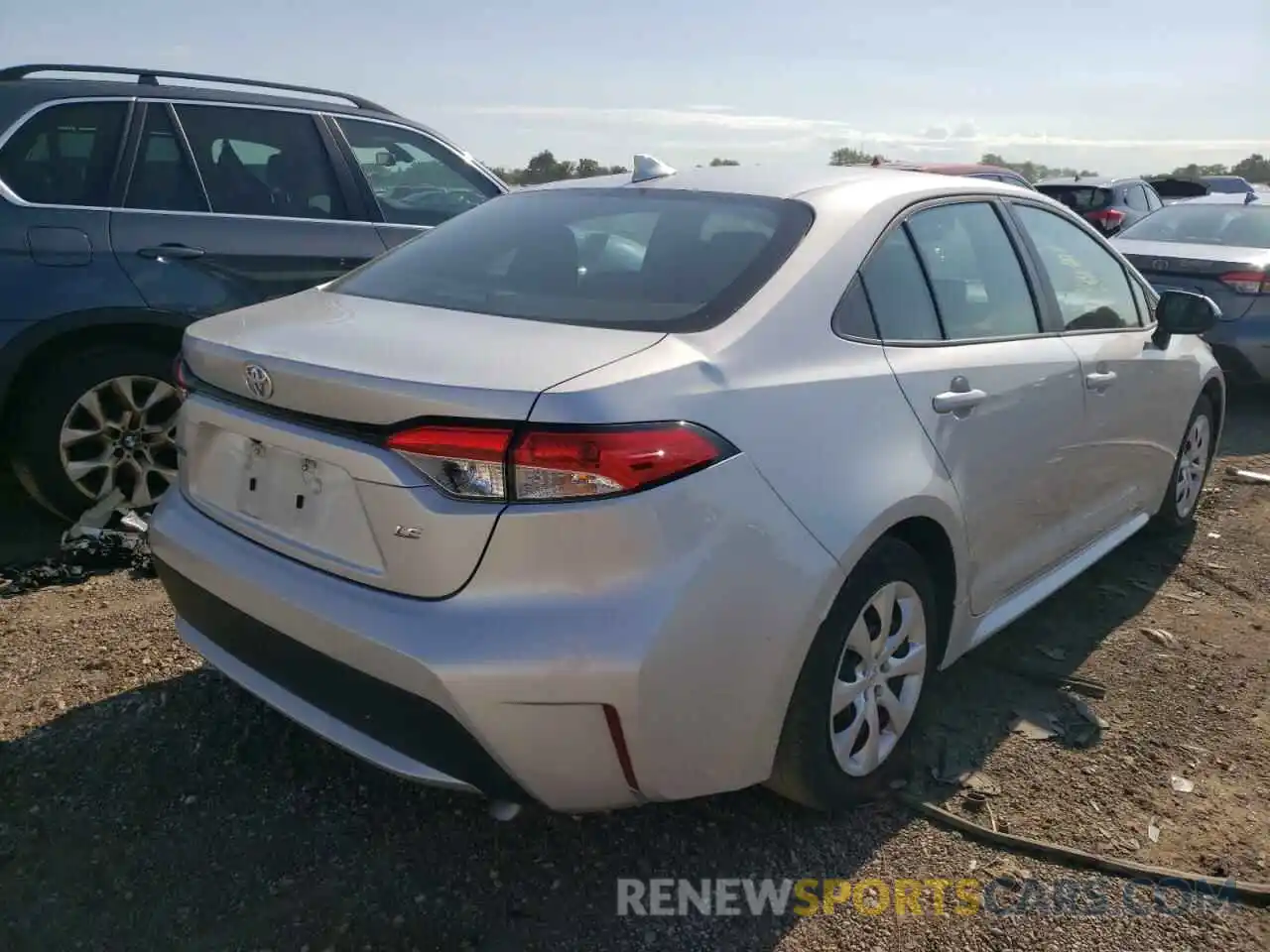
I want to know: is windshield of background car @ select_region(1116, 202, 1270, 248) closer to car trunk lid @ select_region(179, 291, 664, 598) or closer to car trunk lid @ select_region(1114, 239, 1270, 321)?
car trunk lid @ select_region(1114, 239, 1270, 321)

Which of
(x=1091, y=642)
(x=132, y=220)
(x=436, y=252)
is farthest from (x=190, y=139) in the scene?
(x=1091, y=642)

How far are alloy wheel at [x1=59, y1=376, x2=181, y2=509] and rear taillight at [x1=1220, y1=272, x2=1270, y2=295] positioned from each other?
6.50m

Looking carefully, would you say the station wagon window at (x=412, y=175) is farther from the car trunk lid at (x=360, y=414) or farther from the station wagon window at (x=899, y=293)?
the station wagon window at (x=899, y=293)

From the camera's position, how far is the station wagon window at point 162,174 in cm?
427

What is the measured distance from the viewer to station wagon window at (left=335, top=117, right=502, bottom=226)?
5008 mm

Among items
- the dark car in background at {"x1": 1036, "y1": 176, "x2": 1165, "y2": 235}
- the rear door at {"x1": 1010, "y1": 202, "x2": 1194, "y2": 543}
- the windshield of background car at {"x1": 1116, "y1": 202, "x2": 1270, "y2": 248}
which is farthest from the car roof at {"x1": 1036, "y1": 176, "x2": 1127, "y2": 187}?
the rear door at {"x1": 1010, "y1": 202, "x2": 1194, "y2": 543}

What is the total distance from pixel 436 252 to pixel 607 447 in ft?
4.30

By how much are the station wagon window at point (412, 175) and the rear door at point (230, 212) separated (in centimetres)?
18

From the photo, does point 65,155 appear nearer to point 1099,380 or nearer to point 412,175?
point 412,175

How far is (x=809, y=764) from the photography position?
7.86ft

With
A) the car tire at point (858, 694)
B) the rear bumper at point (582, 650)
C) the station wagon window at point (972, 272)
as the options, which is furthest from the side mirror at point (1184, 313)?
the rear bumper at point (582, 650)

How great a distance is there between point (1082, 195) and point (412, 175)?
1212 cm

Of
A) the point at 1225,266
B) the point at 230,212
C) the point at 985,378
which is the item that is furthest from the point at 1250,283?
the point at 230,212

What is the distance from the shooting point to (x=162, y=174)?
4363mm
